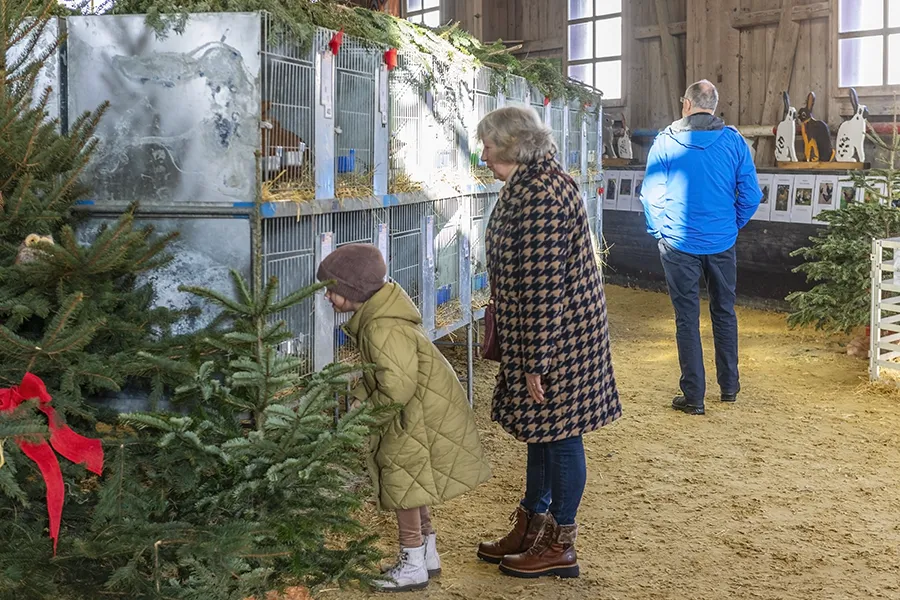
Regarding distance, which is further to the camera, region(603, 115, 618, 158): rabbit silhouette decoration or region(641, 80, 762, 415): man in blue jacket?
region(603, 115, 618, 158): rabbit silhouette decoration

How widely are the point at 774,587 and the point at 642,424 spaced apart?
2510mm

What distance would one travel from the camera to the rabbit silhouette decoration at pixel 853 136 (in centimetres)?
995

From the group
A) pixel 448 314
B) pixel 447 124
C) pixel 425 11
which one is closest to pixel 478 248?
pixel 448 314

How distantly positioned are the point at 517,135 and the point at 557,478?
129 cm

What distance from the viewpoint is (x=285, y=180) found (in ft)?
13.4

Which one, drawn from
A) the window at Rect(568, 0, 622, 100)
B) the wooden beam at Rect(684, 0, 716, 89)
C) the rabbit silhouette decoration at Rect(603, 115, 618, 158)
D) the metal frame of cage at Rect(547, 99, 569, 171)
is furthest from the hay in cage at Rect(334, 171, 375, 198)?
the window at Rect(568, 0, 622, 100)

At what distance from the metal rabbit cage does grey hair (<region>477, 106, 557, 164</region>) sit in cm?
84

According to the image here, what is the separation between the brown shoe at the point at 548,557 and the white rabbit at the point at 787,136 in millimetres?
7714

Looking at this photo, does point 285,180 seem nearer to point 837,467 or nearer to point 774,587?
point 774,587

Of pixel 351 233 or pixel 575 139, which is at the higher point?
pixel 575 139

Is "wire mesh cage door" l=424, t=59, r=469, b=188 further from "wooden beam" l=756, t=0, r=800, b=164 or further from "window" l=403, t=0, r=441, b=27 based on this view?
"window" l=403, t=0, r=441, b=27

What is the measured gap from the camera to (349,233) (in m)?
4.73

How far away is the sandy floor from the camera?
3.84 m

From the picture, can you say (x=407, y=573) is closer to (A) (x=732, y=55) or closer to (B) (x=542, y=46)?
(A) (x=732, y=55)
